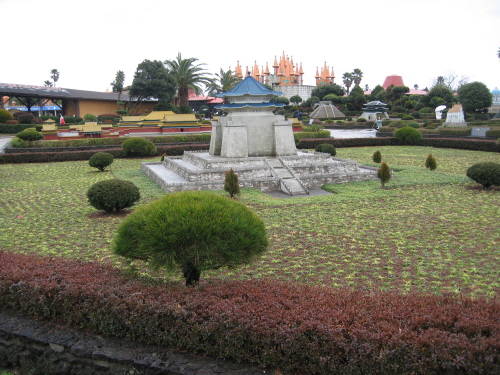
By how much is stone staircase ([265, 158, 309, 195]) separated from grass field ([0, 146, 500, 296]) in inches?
41.1

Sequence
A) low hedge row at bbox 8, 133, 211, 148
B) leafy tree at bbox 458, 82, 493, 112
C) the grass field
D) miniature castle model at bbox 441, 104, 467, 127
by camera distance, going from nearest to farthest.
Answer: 1. the grass field
2. low hedge row at bbox 8, 133, 211, 148
3. miniature castle model at bbox 441, 104, 467, 127
4. leafy tree at bbox 458, 82, 493, 112

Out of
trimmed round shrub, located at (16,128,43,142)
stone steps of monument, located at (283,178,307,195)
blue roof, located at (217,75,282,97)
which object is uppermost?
blue roof, located at (217,75,282,97)

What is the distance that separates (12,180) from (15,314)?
12.5 metres

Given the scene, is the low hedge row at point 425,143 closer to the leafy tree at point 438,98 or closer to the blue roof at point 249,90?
the blue roof at point 249,90

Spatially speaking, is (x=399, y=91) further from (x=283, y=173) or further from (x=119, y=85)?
(x=283, y=173)

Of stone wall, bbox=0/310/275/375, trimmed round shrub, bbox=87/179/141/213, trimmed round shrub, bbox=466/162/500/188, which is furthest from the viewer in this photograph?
trimmed round shrub, bbox=466/162/500/188

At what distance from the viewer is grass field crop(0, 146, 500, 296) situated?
20.0 feet

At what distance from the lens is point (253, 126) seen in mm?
15734

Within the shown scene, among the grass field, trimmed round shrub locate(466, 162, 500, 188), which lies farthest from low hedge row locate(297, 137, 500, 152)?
trimmed round shrub locate(466, 162, 500, 188)

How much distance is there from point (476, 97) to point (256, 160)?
123 ft

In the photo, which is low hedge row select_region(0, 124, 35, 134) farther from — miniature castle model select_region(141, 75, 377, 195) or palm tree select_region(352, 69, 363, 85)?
palm tree select_region(352, 69, 363, 85)

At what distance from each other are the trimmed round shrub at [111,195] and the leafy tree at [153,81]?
36873 mm

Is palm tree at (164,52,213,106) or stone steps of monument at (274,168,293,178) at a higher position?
palm tree at (164,52,213,106)

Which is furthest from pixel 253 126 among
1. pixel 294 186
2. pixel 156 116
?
pixel 156 116
